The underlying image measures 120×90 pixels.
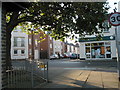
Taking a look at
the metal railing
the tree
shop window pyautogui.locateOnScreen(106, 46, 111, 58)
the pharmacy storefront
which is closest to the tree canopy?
the tree

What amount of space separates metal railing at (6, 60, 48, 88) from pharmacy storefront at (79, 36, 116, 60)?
19.3m

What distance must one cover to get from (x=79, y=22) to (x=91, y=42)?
66.9 ft

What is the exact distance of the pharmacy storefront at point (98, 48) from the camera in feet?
86.6

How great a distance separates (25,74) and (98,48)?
74.9 ft

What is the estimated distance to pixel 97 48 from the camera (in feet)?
91.1

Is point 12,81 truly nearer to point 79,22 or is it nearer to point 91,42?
point 79,22

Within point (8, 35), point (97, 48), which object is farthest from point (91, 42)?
point (8, 35)

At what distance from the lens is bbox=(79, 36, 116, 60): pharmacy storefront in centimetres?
2641

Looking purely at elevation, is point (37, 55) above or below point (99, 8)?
below

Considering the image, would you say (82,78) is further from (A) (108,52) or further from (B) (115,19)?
(A) (108,52)

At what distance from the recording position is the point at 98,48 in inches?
1091

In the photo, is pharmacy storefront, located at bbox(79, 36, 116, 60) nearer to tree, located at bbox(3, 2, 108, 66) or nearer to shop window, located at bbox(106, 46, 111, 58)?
shop window, located at bbox(106, 46, 111, 58)

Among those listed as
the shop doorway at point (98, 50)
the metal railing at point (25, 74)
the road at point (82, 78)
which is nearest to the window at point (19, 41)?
the shop doorway at point (98, 50)

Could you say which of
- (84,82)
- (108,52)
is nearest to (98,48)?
(108,52)
